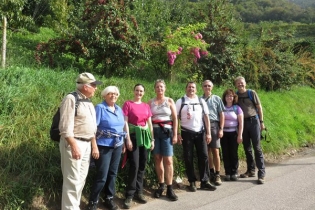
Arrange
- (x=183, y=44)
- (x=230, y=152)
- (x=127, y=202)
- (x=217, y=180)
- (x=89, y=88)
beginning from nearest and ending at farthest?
1. (x=89, y=88)
2. (x=127, y=202)
3. (x=217, y=180)
4. (x=230, y=152)
5. (x=183, y=44)

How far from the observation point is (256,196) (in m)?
5.48

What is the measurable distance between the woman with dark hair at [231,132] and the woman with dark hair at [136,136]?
1934 millimetres

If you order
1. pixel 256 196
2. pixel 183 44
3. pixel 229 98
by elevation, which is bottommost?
pixel 256 196

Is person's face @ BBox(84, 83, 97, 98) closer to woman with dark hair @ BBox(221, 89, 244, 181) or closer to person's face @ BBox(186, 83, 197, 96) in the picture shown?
person's face @ BBox(186, 83, 197, 96)

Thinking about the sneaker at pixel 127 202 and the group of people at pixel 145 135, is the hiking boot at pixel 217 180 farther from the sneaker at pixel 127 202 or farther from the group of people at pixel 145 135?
the sneaker at pixel 127 202

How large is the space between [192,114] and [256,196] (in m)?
1.72

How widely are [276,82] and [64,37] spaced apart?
9.03 metres

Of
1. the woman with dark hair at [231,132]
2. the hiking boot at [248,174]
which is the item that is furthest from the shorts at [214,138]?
the hiking boot at [248,174]

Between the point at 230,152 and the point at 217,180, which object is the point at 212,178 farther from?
the point at 230,152

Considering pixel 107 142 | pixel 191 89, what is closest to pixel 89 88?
pixel 107 142

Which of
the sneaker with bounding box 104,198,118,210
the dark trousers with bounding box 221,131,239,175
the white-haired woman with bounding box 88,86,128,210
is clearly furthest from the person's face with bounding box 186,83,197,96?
the sneaker with bounding box 104,198,118,210

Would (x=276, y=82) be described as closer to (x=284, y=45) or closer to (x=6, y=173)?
(x=284, y=45)

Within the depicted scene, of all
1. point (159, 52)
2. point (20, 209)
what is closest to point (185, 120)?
point (20, 209)

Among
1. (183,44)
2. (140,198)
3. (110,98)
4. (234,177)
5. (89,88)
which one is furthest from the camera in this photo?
(183,44)
